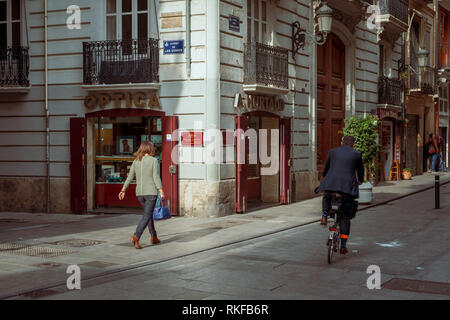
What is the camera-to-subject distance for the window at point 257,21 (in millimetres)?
16297

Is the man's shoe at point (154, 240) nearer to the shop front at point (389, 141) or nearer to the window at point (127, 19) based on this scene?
the window at point (127, 19)

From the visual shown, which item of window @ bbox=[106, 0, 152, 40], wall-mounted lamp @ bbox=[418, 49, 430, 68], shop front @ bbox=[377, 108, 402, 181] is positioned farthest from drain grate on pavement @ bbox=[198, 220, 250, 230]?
wall-mounted lamp @ bbox=[418, 49, 430, 68]

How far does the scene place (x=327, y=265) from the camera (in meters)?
8.95

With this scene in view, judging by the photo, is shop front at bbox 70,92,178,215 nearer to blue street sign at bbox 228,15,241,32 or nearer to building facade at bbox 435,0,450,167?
blue street sign at bbox 228,15,241,32

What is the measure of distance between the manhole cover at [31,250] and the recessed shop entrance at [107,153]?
200 inches

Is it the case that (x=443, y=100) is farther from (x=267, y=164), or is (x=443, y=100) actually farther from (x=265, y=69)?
(x=265, y=69)

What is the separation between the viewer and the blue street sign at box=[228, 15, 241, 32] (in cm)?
1499

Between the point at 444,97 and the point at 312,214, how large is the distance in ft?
74.1

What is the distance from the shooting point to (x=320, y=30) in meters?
17.6

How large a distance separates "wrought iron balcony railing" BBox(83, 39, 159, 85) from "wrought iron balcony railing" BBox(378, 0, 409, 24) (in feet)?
41.3

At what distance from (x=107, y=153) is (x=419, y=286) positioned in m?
10.2

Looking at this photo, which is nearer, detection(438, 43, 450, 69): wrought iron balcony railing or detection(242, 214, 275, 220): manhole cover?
detection(242, 214, 275, 220): manhole cover

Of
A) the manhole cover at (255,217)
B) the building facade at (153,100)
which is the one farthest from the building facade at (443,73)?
the manhole cover at (255,217)

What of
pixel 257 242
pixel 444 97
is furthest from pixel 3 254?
pixel 444 97
